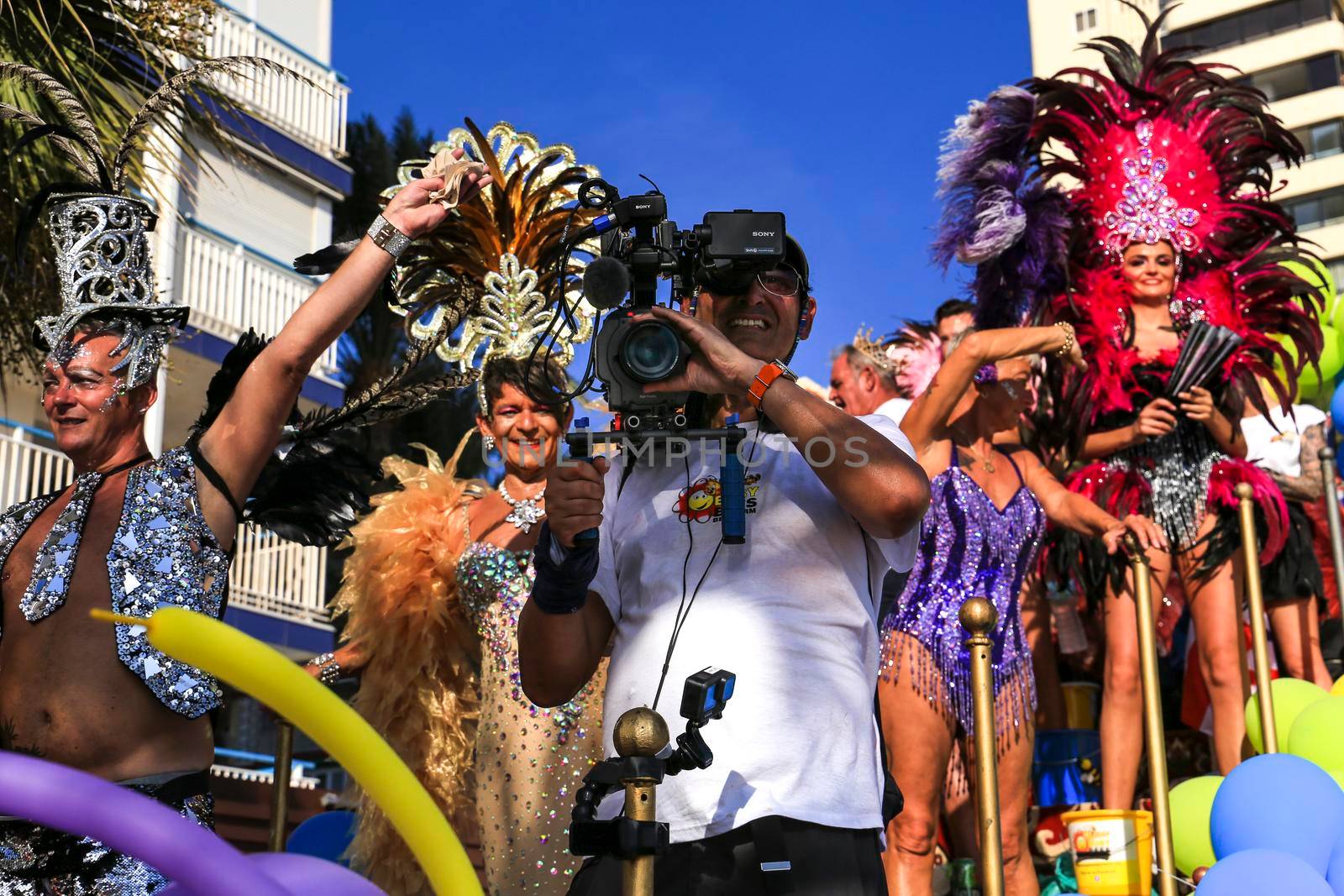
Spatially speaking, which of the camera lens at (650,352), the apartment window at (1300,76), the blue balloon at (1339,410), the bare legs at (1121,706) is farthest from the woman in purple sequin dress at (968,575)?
the apartment window at (1300,76)

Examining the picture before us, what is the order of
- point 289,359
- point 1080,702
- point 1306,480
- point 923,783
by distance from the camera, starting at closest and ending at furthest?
point 289,359 < point 923,783 < point 1306,480 < point 1080,702

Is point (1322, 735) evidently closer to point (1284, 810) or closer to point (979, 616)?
point (1284, 810)

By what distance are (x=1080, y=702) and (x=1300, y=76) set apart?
107 feet

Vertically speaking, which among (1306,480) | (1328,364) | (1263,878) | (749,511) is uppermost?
(1328,364)

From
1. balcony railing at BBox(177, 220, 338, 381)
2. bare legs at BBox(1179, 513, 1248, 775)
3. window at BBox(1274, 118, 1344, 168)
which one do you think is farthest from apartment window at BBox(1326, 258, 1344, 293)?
bare legs at BBox(1179, 513, 1248, 775)

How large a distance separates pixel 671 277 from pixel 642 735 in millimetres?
900

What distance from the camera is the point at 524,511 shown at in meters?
4.76

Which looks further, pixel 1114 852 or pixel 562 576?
pixel 1114 852

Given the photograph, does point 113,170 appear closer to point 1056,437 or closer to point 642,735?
point 642,735

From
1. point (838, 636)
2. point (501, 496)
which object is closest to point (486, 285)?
point (501, 496)

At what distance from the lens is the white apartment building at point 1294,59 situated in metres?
34.2

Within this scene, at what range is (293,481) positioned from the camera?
12.3 ft

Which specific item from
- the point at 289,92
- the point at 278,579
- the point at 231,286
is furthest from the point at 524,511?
the point at 289,92

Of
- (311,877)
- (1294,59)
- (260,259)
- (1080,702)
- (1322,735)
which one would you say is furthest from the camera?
(1294,59)
